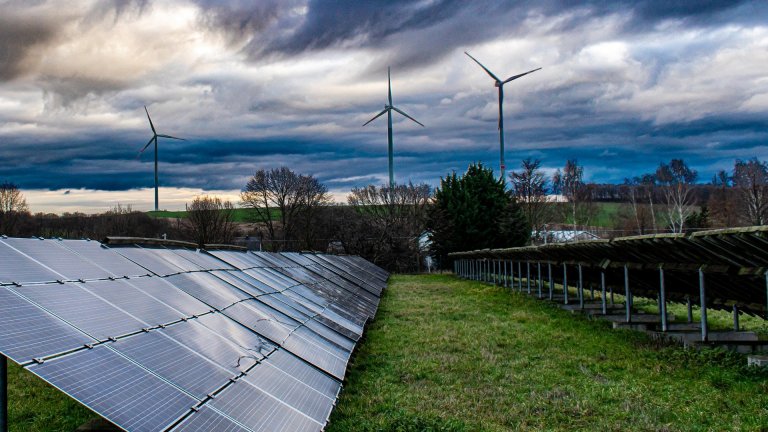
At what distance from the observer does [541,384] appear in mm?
11141

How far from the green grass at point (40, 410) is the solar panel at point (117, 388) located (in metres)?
3.10

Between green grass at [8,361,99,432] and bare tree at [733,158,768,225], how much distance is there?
70.0 metres

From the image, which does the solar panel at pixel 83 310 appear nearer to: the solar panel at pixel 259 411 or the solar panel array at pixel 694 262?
the solar panel at pixel 259 411

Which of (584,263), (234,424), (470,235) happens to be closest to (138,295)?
(234,424)

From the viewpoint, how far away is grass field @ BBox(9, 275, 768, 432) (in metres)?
8.81

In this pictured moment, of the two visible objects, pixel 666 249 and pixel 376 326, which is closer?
pixel 666 249

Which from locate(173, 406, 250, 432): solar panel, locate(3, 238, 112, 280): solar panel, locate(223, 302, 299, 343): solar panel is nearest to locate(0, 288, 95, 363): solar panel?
locate(173, 406, 250, 432): solar panel

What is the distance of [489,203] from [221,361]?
62.9 metres

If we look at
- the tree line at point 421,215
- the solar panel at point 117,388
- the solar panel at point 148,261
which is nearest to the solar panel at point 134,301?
the solar panel at point 117,388

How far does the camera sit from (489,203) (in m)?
69.4

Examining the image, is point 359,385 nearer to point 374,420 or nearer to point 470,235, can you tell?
point 374,420

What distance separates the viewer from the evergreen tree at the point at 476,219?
66.7 meters

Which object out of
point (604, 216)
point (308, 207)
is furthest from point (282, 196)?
point (604, 216)

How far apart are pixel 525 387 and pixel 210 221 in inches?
3162
